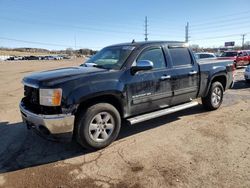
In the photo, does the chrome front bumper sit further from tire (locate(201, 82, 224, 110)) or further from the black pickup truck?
tire (locate(201, 82, 224, 110))

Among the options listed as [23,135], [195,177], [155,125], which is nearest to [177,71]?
[155,125]

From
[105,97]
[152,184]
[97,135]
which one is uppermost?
[105,97]

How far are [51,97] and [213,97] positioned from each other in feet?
15.4

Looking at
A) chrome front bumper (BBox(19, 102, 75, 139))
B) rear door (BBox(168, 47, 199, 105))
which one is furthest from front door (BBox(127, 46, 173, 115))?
chrome front bumper (BBox(19, 102, 75, 139))

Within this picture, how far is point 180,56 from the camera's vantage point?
19.8 feet

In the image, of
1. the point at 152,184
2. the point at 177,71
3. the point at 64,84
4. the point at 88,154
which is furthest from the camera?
the point at 177,71

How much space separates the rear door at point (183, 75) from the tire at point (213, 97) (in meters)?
0.70

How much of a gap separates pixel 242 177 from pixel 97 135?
240cm

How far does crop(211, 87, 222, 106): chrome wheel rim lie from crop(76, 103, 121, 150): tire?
11.3 feet

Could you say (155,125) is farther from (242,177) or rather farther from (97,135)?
(242,177)

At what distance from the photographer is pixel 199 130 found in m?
5.51

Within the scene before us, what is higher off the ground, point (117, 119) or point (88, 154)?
point (117, 119)

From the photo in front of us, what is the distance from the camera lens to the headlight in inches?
159

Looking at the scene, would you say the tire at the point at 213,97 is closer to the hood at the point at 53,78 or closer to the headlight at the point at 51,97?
the hood at the point at 53,78
